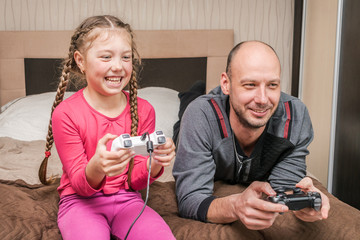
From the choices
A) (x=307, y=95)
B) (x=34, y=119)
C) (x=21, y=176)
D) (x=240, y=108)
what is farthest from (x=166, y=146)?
(x=307, y=95)

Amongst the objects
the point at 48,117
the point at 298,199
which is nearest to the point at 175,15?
the point at 48,117

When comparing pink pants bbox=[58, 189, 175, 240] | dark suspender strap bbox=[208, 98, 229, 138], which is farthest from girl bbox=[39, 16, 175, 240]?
dark suspender strap bbox=[208, 98, 229, 138]

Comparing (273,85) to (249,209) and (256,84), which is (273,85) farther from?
(249,209)

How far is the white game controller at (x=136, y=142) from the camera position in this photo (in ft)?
2.78

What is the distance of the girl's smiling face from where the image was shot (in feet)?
3.47

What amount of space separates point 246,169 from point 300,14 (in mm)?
1930

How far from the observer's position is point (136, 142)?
0.87 m

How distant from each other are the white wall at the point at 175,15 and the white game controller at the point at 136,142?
2030 mm

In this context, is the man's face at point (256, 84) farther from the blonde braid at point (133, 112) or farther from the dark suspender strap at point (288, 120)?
the blonde braid at point (133, 112)

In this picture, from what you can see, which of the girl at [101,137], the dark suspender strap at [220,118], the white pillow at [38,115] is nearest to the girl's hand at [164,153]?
the girl at [101,137]

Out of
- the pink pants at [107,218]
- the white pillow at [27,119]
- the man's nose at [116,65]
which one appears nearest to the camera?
the pink pants at [107,218]

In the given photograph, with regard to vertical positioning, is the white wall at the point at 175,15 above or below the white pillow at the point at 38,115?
above

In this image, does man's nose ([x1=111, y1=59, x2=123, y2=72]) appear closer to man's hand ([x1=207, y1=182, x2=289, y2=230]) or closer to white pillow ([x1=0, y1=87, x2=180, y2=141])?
man's hand ([x1=207, y1=182, x2=289, y2=230])

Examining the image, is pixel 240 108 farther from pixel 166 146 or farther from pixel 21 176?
pixel 21 176
